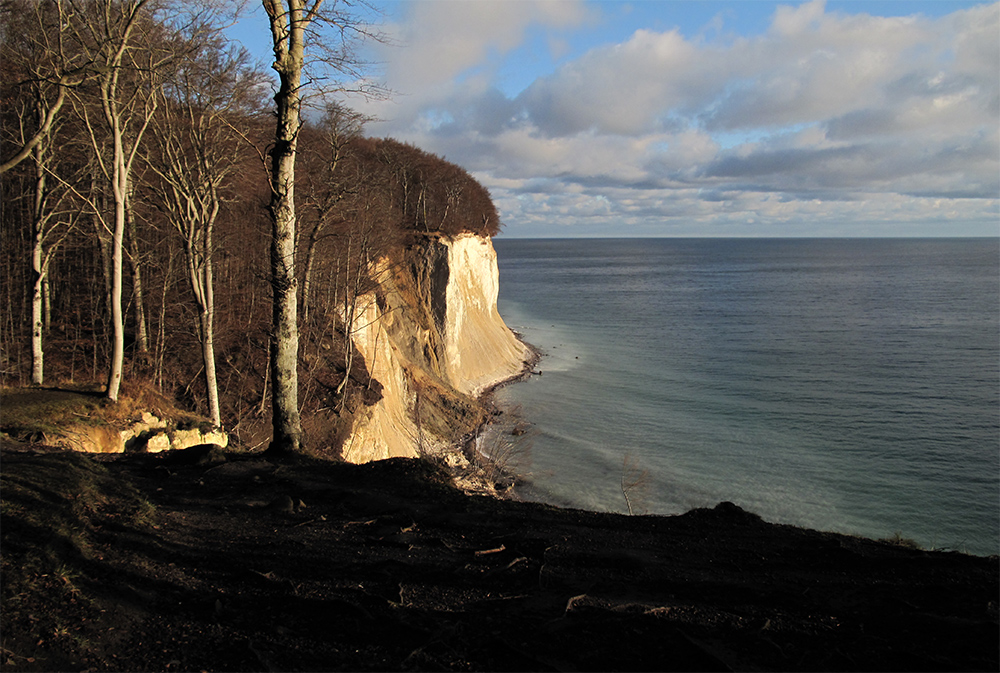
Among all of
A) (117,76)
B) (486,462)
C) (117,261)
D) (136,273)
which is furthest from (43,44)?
(486,462)

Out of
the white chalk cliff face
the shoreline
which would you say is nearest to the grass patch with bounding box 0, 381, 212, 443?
the shoreline

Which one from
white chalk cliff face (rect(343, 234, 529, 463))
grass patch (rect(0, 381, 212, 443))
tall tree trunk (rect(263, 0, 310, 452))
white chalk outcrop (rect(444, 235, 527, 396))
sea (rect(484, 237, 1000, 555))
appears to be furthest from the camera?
white chalk outcrop (rect(444, 235, 527, 396))

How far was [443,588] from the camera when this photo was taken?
4344 mm

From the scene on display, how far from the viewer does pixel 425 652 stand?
3473 millimetres

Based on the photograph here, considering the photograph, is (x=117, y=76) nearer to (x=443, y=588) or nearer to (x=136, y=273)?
(x=136, y=273)

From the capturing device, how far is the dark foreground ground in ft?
11.2

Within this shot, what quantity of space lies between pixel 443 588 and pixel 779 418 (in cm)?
2995

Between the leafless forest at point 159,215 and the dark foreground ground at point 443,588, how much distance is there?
12.0 ft

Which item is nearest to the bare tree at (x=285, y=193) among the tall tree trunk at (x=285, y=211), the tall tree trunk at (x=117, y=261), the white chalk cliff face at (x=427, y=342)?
the tall tree trunk at (x=285, y=211)

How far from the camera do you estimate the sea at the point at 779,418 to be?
21.5 meters

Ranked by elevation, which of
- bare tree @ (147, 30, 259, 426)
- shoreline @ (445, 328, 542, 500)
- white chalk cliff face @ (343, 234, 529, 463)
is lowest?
shoreline @ (445, 328, 542, 500)

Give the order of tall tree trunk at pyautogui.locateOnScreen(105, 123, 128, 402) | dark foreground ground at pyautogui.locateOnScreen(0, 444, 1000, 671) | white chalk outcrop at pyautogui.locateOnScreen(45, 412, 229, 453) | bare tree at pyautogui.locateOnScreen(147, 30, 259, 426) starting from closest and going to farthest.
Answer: dark foreground ground at pyautogui.locateOnScreen(0, 444, 1000, 671) → white chalk outcrop at pyautogui.locateOnScreen(45, 412, 229, 453) → tall tree trunk at pyautogui.locateOnScreen(105, 123, 128, 402) → bare tree at pyautogui.locateOnScreen(147, 30, 259, 426)

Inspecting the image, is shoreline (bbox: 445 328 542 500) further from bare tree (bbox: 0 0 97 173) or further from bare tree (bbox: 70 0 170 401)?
bare tree (bbox: 0 0 97 173)

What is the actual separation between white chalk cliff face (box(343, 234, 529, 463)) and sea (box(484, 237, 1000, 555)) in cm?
312
